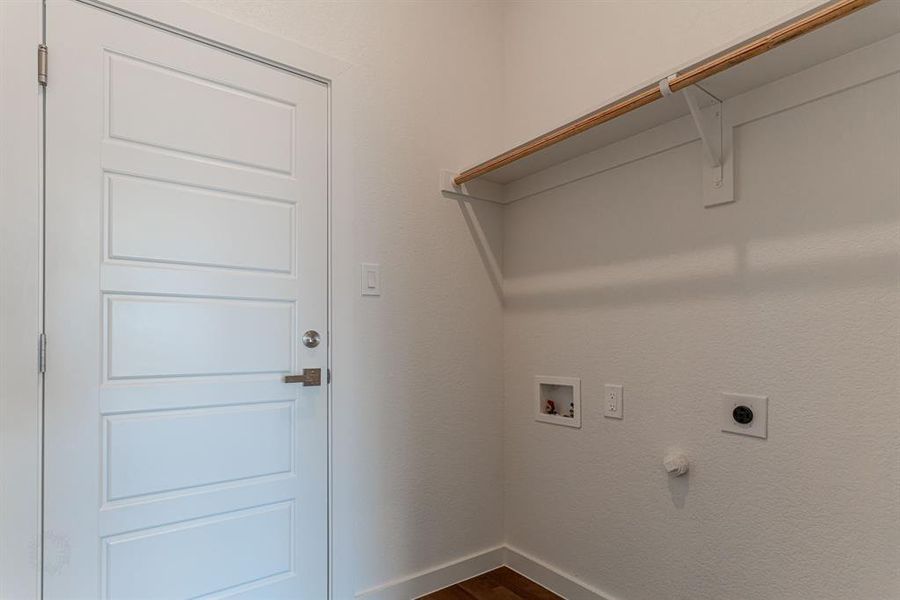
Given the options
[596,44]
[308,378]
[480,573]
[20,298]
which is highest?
[596,44]

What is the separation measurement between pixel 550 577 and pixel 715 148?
173cm

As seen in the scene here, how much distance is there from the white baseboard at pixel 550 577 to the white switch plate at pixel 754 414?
32.1 inches

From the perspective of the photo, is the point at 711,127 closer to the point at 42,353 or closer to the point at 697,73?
the point at 697,73

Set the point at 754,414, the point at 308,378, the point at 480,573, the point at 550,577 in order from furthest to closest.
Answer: the point at 480,573
the point at 550,577
the point at 308,378
the point at 754,414

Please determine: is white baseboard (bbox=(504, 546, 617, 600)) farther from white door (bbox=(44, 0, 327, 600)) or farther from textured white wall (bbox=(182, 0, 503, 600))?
white door (bbox=(44, 0, 327, 600))

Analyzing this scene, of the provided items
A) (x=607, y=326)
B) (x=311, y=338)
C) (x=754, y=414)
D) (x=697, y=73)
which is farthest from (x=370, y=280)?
(x=754, y=414)

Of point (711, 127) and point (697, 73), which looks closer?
point (697, 73)

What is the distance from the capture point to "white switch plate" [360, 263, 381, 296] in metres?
1.77

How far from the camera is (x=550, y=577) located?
6.24 feet

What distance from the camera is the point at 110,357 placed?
4.30 feet

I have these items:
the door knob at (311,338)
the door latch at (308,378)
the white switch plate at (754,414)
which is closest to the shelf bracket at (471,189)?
the door knob at (311,338)

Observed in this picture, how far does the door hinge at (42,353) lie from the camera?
47.9 inches

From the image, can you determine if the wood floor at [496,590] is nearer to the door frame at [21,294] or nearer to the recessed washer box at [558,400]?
the recessed washer box at [558,400]

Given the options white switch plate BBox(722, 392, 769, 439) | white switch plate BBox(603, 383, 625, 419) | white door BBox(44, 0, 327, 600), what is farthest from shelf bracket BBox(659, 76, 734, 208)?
white door BBox(44, 0, 327, 600)
